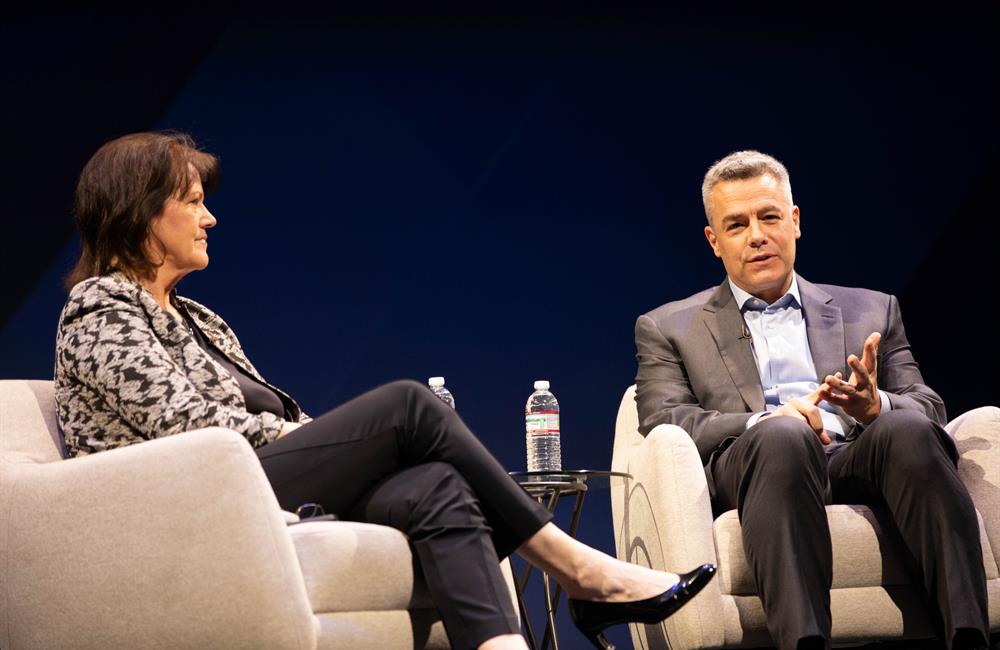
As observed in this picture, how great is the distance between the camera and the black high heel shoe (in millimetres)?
2219

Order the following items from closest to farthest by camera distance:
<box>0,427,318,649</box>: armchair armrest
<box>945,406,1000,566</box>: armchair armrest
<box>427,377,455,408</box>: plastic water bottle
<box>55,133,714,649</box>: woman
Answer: <box>0,427,318,649</box>: armchair armrest
<box>55,133,714,649</box>: woman
<box>945,406,1000,566</box>: armchair armrest
<box>427,377,455,408</box>: plastic water bottle

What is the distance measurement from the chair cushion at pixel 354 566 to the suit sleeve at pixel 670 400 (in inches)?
38.3

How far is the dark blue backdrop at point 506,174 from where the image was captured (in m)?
3.99

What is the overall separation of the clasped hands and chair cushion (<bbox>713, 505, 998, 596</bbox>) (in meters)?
0.21

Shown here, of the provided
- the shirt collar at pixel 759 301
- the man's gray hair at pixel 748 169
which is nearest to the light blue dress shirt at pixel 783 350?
the shirt collar at pixel 759 301

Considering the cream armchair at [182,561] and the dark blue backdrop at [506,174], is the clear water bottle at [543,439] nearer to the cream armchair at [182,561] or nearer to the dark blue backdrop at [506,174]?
the dark blue backdrop at [506,174]

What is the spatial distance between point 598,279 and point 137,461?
2427 millimetres

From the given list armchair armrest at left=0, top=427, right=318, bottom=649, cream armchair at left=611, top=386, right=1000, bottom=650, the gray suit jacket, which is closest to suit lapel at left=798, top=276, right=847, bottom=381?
the gray suit jacket

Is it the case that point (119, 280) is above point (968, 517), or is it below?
above

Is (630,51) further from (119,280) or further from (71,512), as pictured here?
(71,512)

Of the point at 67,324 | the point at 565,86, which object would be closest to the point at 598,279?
the point at 565,86

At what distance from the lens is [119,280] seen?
2.44 meters

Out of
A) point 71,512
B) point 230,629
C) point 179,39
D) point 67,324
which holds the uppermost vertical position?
Result: point 179,39

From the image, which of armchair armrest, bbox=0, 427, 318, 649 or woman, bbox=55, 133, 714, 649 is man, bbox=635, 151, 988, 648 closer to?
woman, bbox=55, 133, 714, 649
